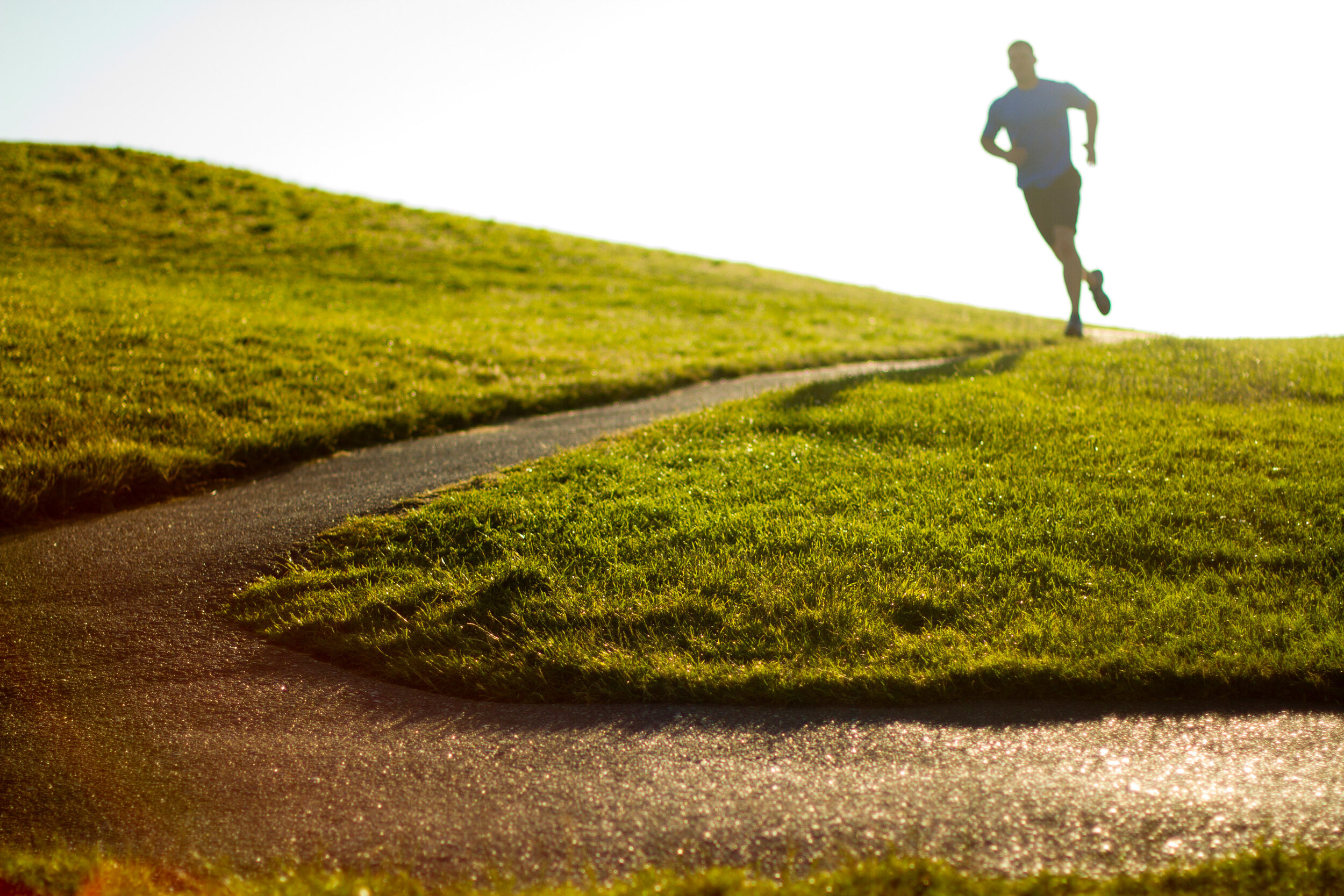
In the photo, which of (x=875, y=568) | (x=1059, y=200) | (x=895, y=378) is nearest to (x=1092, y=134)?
(x=1059, y=200)

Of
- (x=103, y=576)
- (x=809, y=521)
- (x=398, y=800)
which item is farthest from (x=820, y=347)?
(x=398, y=800)

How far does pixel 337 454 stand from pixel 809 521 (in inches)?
200

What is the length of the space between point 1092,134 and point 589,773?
10493 millimetres

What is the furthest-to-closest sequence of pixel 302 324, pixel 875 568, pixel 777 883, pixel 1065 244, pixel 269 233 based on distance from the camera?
pixel 269 233 → pixel 302 324 → pixel 1065 244 → pixel 875 568 → pixel 777 883

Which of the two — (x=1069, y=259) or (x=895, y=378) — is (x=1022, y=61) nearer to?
(x=1069, y=259)

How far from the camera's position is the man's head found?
10.8 meters

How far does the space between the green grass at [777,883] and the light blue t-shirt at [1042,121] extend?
9808 millimetres

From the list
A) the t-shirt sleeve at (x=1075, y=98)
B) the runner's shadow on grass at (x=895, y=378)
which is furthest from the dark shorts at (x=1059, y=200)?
the runner's shadow on grass at (x=895, y=378)

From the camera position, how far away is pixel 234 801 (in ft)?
10.8

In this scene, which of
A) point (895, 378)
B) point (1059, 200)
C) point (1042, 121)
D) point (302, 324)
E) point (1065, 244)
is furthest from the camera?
point (302, 324)

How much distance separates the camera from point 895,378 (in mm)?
9516

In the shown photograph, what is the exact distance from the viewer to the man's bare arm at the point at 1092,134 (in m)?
10.8

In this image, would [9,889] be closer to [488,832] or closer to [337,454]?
[488,832]

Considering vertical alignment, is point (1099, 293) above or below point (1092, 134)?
below
